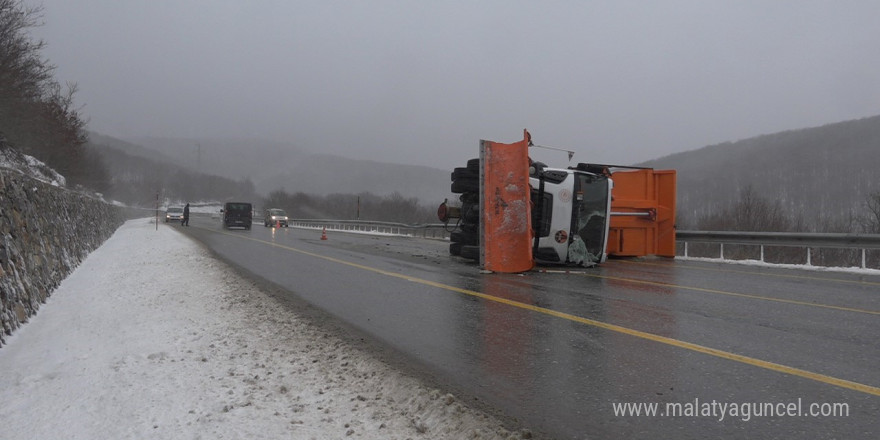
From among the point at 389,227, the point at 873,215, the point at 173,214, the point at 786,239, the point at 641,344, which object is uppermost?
the point at 873,215

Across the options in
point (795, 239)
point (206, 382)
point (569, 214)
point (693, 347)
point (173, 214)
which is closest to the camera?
point (206, 382)

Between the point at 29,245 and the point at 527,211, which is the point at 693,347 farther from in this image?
the point at 29,245

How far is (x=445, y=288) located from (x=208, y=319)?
368 centimetres

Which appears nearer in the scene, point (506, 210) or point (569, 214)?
point (506, 210)

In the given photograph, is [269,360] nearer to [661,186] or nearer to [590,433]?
[590,433]

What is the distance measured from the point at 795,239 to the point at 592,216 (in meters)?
6.06

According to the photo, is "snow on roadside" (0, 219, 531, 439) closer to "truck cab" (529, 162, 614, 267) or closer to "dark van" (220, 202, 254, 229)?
"truck cab" (529, 162, 614, 267)

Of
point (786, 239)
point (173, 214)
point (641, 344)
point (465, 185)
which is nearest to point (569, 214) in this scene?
point (465, 185)

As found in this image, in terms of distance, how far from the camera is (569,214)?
11.1m

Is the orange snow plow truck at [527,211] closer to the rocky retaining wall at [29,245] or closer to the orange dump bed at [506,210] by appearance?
the orange dump bed at [506,210]

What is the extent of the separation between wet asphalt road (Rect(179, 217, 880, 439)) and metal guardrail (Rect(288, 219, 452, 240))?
12.3 metres

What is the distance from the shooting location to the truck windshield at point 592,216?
37.6 ft

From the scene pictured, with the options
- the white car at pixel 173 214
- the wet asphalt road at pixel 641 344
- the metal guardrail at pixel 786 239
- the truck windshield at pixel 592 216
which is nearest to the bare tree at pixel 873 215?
the metal guardrail at pixel 786 239

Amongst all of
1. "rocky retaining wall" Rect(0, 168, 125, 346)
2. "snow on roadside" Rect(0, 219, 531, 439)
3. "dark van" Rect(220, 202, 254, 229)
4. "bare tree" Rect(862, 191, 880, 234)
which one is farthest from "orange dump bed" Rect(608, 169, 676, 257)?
"dark van" Rect(220, 202, 254, 229)
